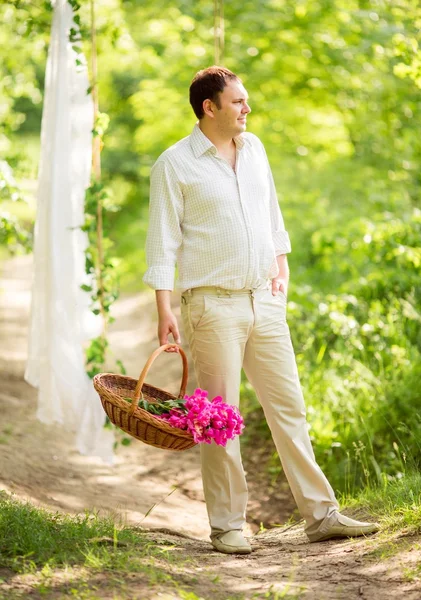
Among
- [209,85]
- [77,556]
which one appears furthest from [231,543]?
[209,85]

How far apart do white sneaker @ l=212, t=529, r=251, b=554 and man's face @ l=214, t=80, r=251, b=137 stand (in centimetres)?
159

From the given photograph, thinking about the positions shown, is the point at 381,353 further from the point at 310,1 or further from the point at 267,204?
the point at 310,1

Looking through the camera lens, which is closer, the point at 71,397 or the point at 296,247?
the point at 71,397

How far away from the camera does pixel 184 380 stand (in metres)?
3.28

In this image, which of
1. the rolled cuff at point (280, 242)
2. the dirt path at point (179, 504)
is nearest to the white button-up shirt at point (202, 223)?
the rolled cuff at point (280, 242)

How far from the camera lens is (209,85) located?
312cm

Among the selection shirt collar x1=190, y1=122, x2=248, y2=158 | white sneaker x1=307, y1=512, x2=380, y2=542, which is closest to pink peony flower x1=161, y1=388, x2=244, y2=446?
white sneaker x1=307, y1=512, x2=380, y2=542

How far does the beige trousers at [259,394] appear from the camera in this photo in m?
3.16

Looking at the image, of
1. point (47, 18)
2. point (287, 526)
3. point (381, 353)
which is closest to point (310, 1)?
point (47, 18)

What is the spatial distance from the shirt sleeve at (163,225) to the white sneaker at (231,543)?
39.9 inches

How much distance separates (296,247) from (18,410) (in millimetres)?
3416

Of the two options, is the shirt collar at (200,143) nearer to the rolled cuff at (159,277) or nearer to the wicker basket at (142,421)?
the rolled cuff at (159,277)

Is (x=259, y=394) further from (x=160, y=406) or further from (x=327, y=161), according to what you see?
(x=327, y=161)

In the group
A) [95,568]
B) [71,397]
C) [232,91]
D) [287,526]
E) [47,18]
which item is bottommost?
[287,526]
